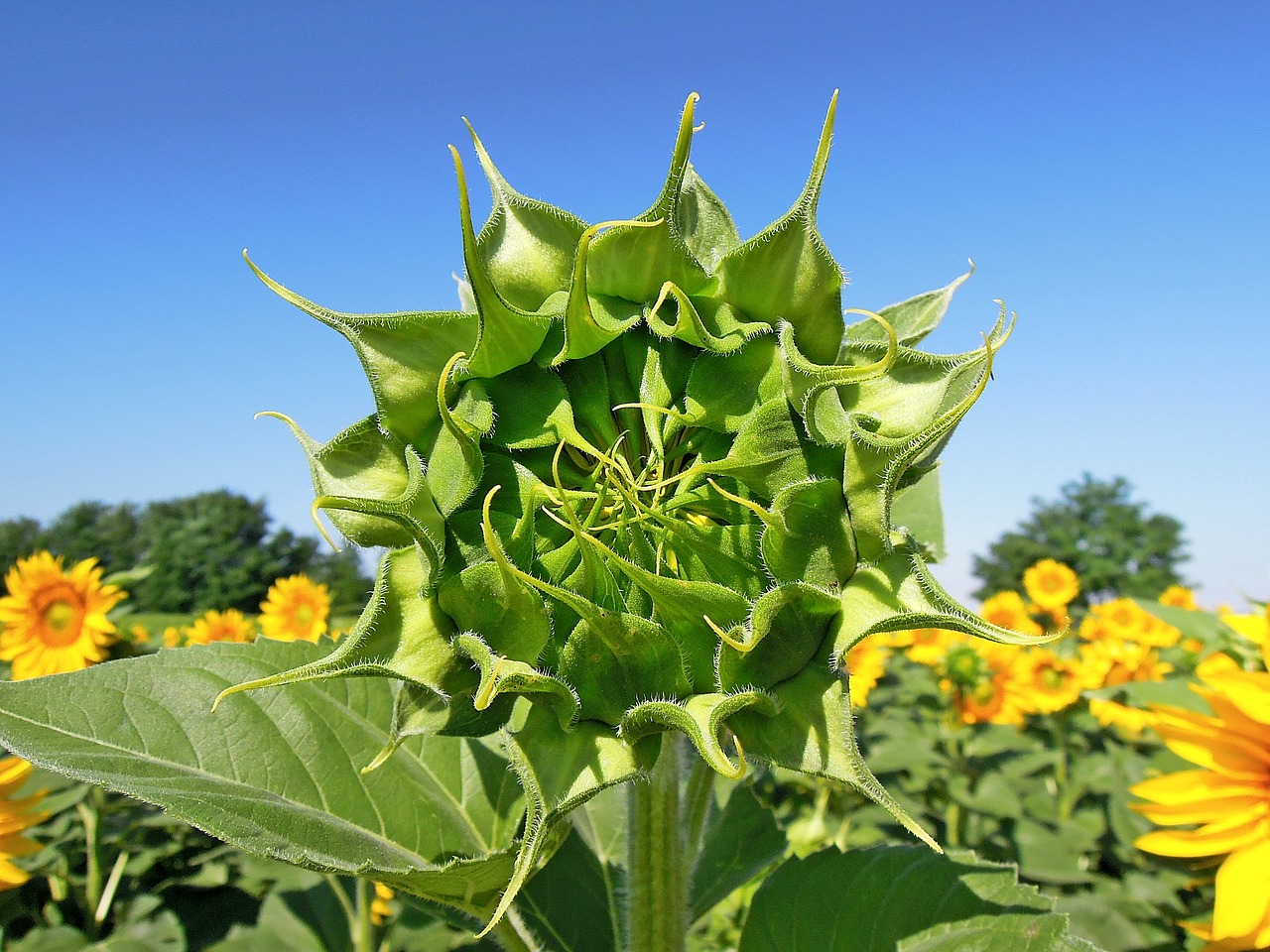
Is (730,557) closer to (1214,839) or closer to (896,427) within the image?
(896,427)

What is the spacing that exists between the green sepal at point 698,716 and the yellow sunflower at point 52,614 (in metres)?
4.50

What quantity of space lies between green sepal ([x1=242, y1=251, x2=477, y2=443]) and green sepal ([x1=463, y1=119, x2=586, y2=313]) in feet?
0.26

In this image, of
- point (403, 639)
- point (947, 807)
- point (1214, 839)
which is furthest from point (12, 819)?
point (947, 807)

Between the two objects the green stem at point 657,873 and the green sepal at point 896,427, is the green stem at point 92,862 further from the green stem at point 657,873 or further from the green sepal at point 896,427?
the green sepal at point 896,427

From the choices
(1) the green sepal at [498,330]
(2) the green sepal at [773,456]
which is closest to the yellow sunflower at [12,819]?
(1) the green sepal at [498,330]

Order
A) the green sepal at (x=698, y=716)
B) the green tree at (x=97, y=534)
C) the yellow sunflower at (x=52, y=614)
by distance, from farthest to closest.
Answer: the green tree at (x=97, y=534) → the yellow sunflower at (x=52, y=614) → the green sepal at (x=698, y=716)

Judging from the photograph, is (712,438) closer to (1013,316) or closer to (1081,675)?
(1013,316)

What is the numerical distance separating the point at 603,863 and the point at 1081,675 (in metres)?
4.23

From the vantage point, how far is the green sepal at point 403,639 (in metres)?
1.11

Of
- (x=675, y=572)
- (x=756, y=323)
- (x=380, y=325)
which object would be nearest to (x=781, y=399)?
(x=756, y=323)

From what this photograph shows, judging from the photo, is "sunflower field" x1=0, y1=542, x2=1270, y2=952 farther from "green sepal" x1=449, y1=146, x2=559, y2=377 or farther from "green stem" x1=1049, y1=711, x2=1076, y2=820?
"green sepal" x1=449, y1=146, x2=559, y2=377

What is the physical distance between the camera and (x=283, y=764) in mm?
1452

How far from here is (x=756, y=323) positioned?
4.05 ft

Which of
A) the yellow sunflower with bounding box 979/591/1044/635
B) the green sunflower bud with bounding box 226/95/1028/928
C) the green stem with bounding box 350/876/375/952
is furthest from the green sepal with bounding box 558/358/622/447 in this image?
the yellow sunflower with bounding box 979/591/1044/635
